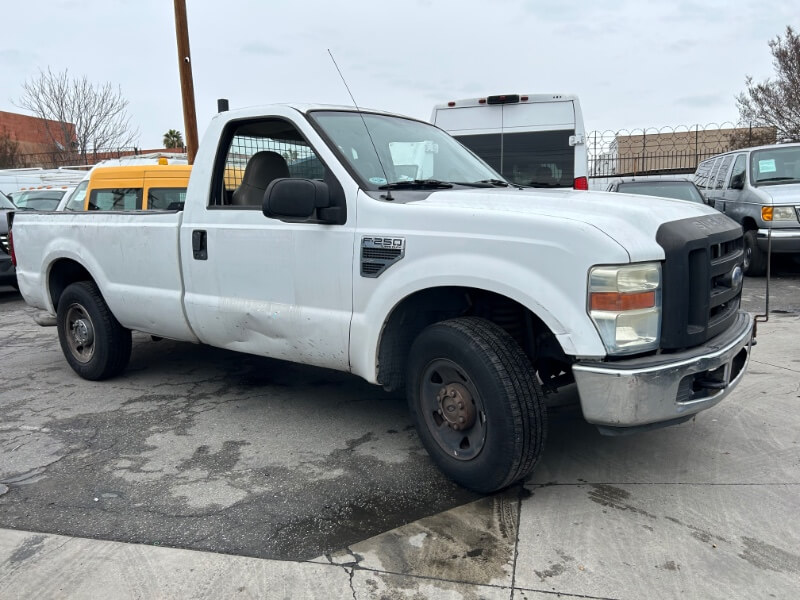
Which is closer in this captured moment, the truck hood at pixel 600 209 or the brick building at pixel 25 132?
the truck hood at pixel 600 209

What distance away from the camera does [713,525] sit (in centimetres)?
300

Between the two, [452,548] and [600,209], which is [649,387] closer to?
[600,209]

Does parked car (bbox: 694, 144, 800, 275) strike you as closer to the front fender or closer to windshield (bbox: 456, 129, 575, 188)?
windshield (bbox: 456, 129, 575, 188)

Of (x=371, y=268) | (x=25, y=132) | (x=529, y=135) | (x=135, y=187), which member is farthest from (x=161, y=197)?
(x=25, y=132)

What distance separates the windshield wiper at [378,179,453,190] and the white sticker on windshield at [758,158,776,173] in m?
7.98

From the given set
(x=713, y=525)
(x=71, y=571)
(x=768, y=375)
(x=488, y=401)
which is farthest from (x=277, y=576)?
(x=768, y=375)

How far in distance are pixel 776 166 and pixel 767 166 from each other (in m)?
0.12

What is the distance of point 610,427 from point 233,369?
363 cm

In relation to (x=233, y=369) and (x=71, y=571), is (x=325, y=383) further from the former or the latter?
(x=71, y=571)

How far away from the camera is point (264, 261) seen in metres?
4.06

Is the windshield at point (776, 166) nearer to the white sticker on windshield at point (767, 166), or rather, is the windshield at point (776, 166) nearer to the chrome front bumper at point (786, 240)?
the white sticker on windshield at point (767, 166)

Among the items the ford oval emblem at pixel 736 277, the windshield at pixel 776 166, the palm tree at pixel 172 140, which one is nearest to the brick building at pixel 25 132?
the palm tree at pixel 172 140

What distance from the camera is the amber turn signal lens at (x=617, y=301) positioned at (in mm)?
2805

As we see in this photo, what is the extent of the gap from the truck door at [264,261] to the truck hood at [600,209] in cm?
70
